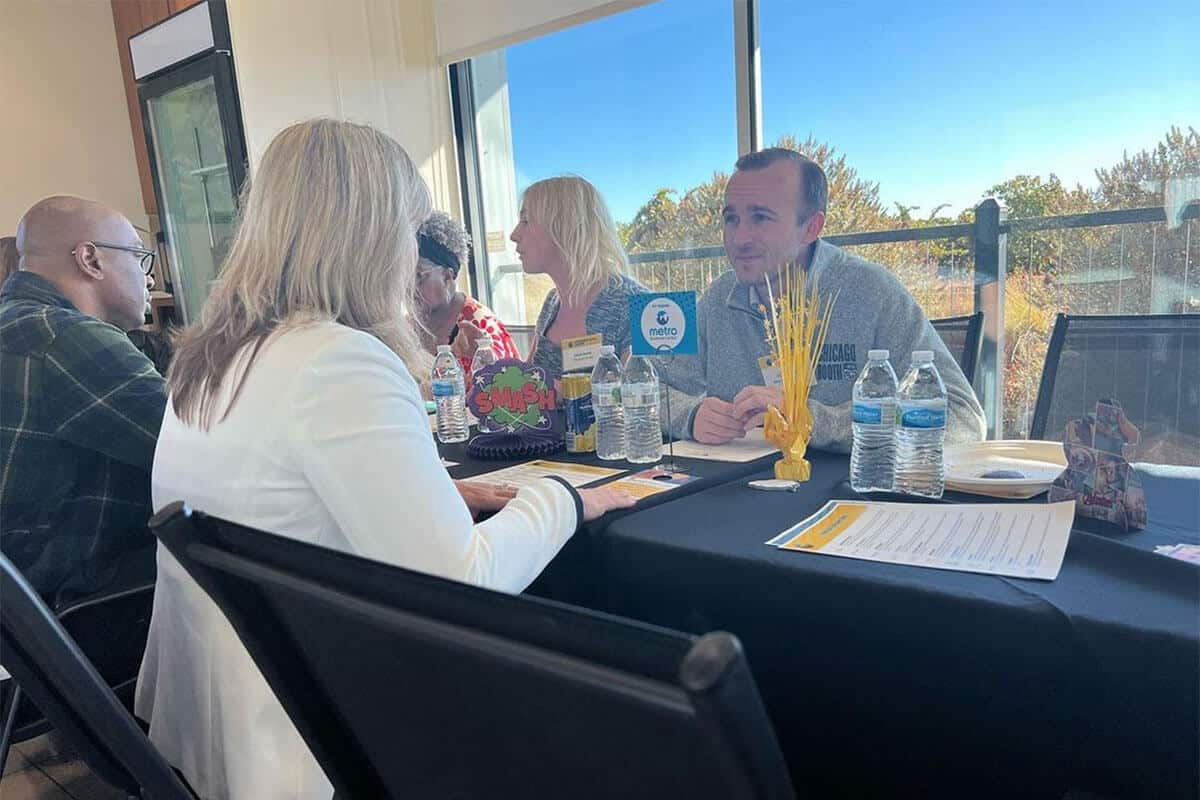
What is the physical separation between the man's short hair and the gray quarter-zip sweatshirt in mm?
94

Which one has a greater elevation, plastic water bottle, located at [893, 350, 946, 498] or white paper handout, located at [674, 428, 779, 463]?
plastic water bottle, located at [893, 350, 946, 498]

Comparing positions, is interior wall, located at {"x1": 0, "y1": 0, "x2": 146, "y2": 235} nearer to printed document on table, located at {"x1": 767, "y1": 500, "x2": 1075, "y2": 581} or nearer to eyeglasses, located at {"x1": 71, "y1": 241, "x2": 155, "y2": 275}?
eyeglasses, located at {"x1": 71, "y1": 241, "x2": 155, "y2": 275}

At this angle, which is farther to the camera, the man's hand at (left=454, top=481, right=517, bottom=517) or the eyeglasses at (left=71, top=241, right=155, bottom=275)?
the eyeglasses at (left=71, top=241, right=155, bottom=275)

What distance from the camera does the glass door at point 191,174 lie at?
3922 millimetres

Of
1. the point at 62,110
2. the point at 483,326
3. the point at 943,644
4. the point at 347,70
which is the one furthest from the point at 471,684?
the point at 62,110

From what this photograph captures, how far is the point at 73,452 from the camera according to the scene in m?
1.50

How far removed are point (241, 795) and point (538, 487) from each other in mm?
528

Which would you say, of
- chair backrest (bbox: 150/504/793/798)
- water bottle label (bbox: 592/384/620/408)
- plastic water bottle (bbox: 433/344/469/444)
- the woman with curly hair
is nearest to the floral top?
the woman with curly hair

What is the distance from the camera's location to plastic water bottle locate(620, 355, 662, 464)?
158 cm

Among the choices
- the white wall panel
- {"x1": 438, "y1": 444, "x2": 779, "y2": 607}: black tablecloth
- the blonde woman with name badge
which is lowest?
{"x1": 438, "y1": 444, "x2": 779, "y2": 607}: black tablecloth

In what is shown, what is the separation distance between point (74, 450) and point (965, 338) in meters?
1.92

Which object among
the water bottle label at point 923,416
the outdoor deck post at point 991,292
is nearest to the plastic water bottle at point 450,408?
the water bottle label at point 923,416

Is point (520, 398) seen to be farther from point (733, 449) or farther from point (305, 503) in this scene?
point (305, 503)

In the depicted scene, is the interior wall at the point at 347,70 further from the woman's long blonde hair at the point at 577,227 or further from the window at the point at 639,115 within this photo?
the woman's long blonde hair at the point at 577,227
